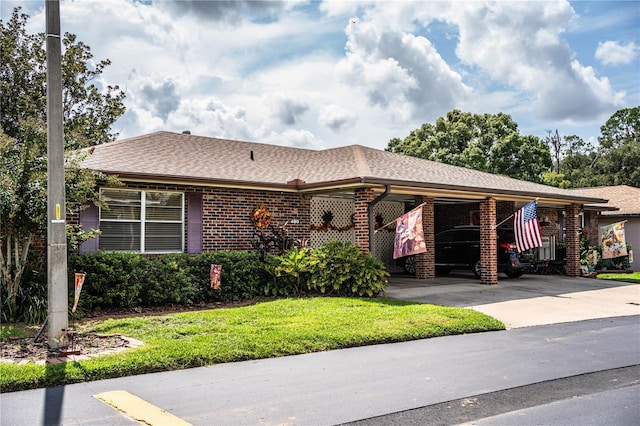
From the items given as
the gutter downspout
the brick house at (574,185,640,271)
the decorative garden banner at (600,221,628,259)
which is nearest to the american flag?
the gutter downspout

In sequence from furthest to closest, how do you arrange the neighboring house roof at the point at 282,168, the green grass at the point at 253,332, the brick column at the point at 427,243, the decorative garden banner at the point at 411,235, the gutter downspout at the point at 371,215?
the brick column at the point at 427,243 < the gutter downspout at the point at 371,215 < the decorative garden banner at the point at 411,235 < the neighboring house roof at the point at 282,168 < the green grass at the point at 253,332

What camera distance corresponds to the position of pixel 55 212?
7820 millimetres

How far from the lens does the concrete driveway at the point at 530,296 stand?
41.2ft

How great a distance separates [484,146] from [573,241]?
18.4 m

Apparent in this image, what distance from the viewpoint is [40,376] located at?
6.44 metres

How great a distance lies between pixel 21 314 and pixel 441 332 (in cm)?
721

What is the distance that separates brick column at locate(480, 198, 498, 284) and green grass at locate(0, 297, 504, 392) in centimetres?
559

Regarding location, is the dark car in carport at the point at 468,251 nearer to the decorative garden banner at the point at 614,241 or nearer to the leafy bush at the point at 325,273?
the decorative garden banner at the point at 614,241

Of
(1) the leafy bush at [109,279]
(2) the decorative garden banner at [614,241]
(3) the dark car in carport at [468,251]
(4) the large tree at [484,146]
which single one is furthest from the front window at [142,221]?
(4) the large tree at [484,146]

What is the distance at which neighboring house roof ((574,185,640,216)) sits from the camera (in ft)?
86.3

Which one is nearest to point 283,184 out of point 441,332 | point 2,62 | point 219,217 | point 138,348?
point 219,217

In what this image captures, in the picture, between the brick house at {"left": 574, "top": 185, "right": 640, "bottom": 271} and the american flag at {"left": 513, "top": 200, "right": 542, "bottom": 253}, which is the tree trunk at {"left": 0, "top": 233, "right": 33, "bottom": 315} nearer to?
the american flag at {"left": 513, "top": 200, "right": 542, "bottom": 253}

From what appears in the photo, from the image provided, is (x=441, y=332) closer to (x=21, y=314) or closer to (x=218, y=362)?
(x=218, y=362)

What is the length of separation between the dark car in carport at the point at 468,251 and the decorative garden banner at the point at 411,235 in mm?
5991
